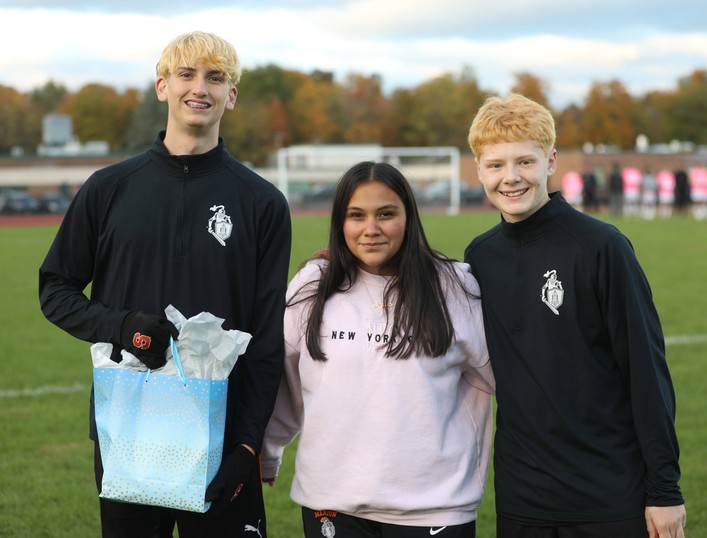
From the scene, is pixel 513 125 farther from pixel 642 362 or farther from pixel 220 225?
pixel 220 225

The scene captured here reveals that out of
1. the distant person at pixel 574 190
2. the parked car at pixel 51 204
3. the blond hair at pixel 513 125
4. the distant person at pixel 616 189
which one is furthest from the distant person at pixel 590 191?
the blond hair at pixel 513 125

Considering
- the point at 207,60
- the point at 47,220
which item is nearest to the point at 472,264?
the point at 207,60

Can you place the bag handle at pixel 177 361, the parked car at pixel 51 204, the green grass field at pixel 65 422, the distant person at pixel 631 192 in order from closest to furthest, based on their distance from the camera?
the bag handle at pixel 177 361 → the green grass field at pixel 65 422 → the distant person at pixel 631 192 → the parked car at pixel 51 204

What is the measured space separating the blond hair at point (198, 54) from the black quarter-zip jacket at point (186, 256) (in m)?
0.24

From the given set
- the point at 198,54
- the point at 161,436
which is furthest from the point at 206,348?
the point at 198,54

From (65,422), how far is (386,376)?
170 inches

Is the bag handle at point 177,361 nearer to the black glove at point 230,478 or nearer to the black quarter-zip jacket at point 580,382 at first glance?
the black glove at point 230,478

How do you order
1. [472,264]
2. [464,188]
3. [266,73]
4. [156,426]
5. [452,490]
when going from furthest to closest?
[266,73] → [464,188] → [472,264] → [452,490] → [156,426]

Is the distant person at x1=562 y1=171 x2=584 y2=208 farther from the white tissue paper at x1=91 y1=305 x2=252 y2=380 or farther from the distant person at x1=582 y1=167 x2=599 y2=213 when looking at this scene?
the white tissue paper at x1=91 y1=305 x2=252 y2=380

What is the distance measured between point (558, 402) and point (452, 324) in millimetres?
366

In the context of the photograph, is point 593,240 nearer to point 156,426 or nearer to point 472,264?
point 472,264

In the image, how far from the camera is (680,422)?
6320 millimetres

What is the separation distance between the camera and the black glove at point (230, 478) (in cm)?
264

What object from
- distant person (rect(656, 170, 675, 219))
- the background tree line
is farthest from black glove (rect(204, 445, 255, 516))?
the background tree line
